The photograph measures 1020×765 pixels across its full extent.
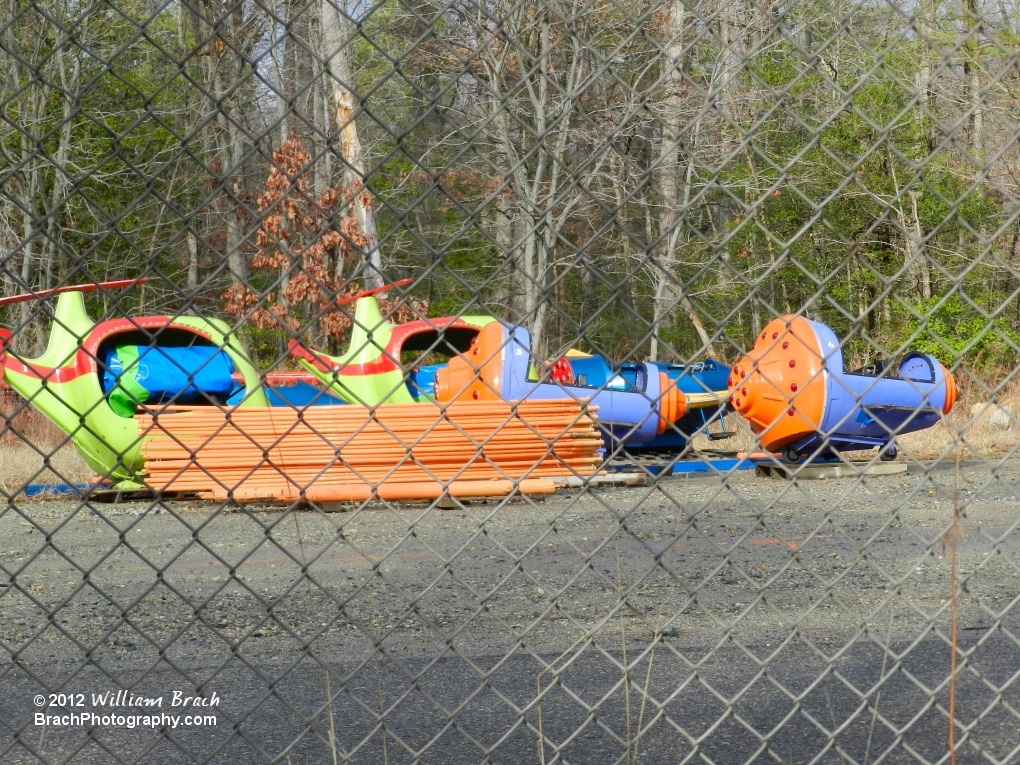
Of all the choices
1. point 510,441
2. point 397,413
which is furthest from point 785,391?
point 397,413

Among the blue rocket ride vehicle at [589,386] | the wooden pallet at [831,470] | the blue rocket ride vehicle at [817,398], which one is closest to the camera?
the blue rocket ride vehicle at [817,398]

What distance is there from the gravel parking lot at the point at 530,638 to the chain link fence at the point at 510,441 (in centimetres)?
3

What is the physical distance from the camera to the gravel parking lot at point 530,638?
7.40ft

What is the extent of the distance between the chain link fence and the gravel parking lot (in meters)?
0.03

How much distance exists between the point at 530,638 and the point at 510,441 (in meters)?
4.60

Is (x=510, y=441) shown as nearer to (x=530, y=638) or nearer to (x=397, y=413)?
(x=397, y=413)

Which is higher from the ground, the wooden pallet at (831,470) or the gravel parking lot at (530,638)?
the gravel parking lot at (530,638)

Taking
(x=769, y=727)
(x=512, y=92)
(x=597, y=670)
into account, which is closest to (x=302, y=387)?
(x=597, y=670)

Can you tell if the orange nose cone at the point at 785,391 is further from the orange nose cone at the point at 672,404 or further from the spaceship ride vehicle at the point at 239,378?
the orange nose cone at the point at 672,404

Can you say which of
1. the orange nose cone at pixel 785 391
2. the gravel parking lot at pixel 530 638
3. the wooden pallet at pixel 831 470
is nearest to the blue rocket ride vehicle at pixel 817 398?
the orange nose cone at pixel 785 391

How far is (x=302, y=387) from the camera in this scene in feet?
34.3

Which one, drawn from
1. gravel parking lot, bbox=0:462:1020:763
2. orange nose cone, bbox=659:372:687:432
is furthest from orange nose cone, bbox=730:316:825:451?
gravel parking lot, bbox=0:462:1020:763

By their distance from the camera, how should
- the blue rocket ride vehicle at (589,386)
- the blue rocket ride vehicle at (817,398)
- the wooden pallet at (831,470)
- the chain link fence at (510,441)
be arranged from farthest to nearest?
1. the wooden pallet at (831,470)
2. the blue rocket ride vehicle at (589,386)
3. the blue rocket ride vehicle at (817,398)
4. the chain link fence at (510,441)

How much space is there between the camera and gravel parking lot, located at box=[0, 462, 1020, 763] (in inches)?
88.8
